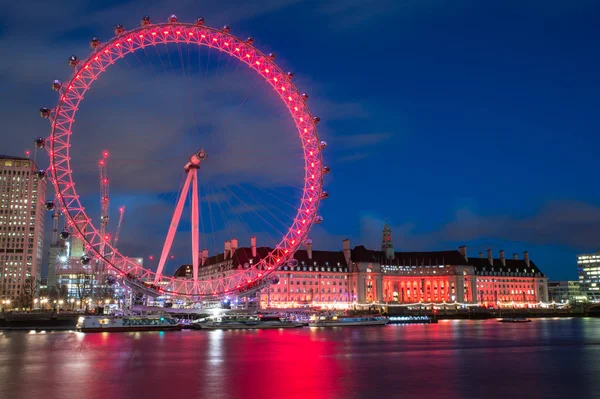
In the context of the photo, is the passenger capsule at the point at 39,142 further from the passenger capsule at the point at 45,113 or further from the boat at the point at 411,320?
the boat at the point at 411,320

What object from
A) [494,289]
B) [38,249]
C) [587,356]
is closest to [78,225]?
[587,356]

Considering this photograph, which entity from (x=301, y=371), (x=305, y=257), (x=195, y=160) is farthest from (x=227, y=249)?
(x=301, y=371)

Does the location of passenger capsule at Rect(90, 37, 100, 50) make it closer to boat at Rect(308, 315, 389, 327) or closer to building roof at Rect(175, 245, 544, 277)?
boat at Rect(308, 315, 389, 327)

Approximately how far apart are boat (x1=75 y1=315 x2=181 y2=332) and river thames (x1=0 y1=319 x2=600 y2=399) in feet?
95.2

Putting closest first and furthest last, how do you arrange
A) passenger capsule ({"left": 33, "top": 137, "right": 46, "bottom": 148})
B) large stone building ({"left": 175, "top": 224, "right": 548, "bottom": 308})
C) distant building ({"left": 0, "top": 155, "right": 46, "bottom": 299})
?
passenger capsule ({"left": 33, "top": 137, "right": 46, "bottom": 148}) → large stone building ({"left": 175, "top": 224, "right": 548, "bottom": 308}) → distant building ({"left": 0, "top": 155, "right": 46, "bottom": 299})

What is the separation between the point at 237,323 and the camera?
88625 mm

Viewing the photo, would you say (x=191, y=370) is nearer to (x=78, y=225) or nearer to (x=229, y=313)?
(x=78, y=225)

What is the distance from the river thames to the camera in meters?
26.2

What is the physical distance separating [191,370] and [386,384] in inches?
442

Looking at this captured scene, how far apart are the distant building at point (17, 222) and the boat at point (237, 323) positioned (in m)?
101

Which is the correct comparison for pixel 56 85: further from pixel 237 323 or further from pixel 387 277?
pixel 387 277

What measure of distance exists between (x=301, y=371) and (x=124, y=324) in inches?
2167

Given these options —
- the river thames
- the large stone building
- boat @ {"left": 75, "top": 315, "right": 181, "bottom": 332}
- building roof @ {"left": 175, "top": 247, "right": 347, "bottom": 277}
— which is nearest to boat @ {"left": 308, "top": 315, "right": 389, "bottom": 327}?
boat @ {"left": 75, "top": 315, "right": 181, "bottom": 332}

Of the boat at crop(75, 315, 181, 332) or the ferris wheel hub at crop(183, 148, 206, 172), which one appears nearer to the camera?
the ferris wheel hub at crop(183, 148, 206, 172)
